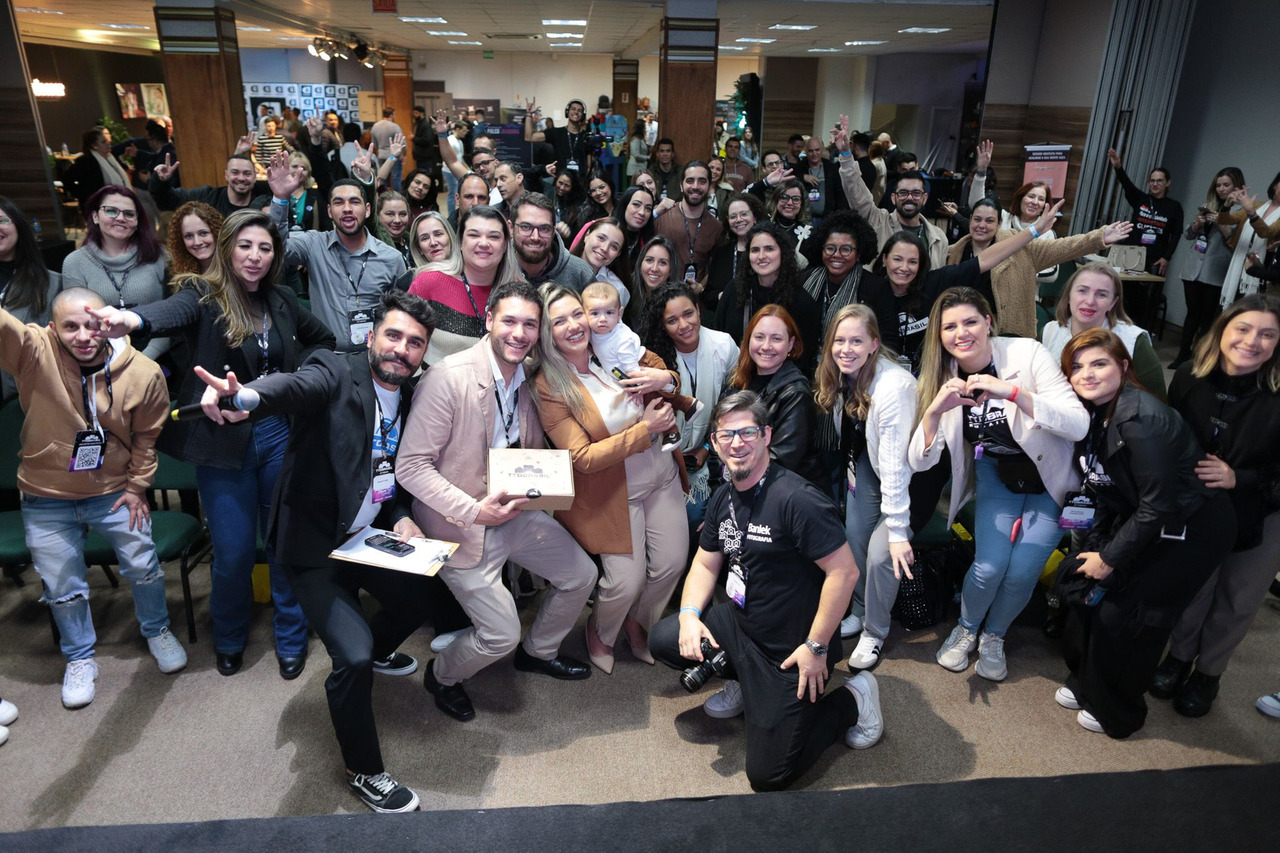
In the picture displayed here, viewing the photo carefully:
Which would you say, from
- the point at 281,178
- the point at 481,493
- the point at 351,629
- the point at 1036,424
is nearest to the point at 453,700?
the point at 351,629

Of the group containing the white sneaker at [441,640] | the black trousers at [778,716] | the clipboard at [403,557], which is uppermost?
the clipboard at [403,557]

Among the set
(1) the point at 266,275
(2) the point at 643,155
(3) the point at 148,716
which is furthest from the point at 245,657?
(2) the point at 643,155

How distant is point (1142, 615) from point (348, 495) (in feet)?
9.43

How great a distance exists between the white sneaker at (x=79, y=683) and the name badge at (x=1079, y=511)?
390 centimetres

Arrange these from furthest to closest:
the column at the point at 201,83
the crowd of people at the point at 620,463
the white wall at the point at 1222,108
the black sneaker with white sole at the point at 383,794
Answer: the column at the point at 201,83 < the white wall at the point at 1222,108 < the crowd of people at the point at 620,463 < the black sneaker with white sole at the point at 383,794

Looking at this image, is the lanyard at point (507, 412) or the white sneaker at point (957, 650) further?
the white sneaker at point (957, 650)

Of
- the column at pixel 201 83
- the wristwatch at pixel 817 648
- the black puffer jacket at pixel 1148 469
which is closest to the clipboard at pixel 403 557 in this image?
the wristwatch at pixel 817 648

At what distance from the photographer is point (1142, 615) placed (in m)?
Answer: 2.91

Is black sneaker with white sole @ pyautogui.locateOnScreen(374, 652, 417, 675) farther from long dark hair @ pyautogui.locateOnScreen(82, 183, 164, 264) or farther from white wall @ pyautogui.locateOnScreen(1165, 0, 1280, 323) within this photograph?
white wall @ pyautogui.locateOnScreen(1165, 0, 1280, 323)

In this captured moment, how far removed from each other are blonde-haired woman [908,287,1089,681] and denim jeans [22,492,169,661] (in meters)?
3.14

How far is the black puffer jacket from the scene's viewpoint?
2.76 metres

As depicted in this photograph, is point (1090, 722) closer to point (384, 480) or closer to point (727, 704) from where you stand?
point (727, 704)

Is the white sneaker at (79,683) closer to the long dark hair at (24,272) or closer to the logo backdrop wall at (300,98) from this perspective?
the long dark hair at (24,272)

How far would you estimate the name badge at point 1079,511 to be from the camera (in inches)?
122
